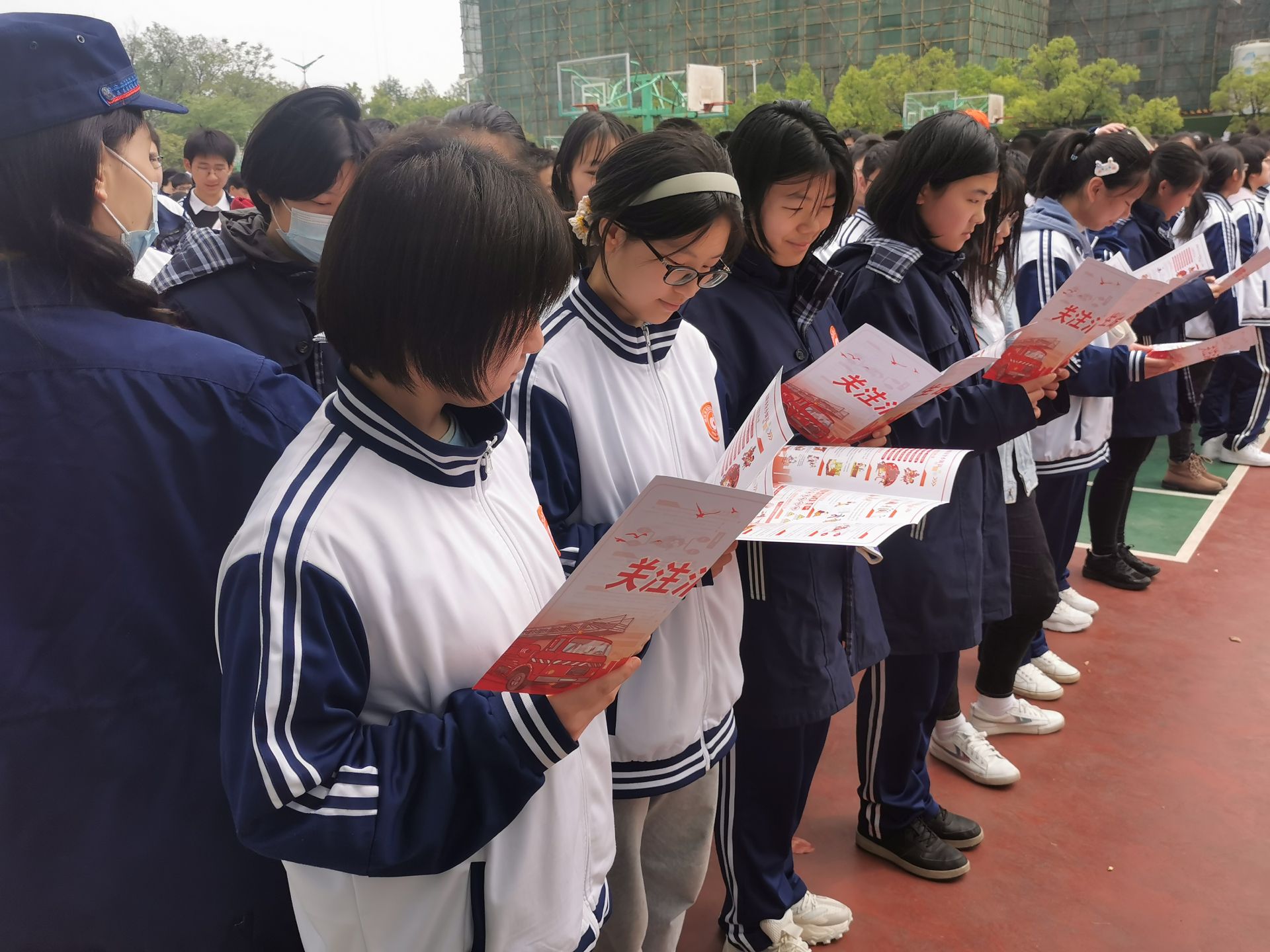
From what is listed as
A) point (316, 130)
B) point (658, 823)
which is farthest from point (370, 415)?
point (316, 130)

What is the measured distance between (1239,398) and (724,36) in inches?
1313

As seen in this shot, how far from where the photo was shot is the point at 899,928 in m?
2.11

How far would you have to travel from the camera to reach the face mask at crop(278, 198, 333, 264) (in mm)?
1775

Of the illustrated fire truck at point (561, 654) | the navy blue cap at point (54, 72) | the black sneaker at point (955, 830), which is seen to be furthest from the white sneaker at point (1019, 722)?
the navy blue cap at point (54, 72)

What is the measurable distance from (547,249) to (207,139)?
17.1 ft

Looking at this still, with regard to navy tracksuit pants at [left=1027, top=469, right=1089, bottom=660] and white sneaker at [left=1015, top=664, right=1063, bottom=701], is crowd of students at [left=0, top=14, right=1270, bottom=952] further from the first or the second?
navy tracksuit pants at [left=1027, top=469, right=1089, bottom=660]

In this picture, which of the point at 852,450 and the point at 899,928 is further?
the point at 899,928

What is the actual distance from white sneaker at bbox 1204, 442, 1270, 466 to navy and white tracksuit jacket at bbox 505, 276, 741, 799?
495 centimetres

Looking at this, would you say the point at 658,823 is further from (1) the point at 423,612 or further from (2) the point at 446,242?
(2) the point at 446,242

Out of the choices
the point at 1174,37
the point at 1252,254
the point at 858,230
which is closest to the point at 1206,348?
the point at 858,230

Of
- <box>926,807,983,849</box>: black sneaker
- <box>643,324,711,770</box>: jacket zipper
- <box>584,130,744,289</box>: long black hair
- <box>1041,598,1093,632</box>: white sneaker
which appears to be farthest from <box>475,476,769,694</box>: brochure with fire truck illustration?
<box>1041,598,1093,632</box>: white sneaker

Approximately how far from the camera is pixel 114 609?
0.95 meters

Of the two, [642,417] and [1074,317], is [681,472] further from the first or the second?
[1074,317]

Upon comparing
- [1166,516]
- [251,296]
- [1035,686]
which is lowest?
[1166,516]
